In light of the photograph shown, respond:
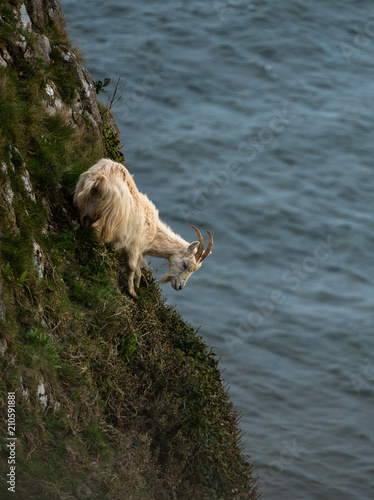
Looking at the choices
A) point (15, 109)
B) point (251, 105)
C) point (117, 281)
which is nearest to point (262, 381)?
point (117, 281)

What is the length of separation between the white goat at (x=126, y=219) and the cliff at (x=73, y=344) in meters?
0.33

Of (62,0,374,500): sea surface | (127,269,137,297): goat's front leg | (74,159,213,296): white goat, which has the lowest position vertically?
(62,0,374,500): sea surface

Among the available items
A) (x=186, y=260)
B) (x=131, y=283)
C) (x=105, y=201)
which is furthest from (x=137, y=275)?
(x=105, y=201)

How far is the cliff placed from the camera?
8.02m

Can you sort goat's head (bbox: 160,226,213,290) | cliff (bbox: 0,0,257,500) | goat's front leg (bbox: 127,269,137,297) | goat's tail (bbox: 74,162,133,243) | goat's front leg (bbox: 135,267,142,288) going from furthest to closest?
goat's head (bbox: 160,226,213,290) → goat's front leg (bbox: 135,267,142,288) → goat's front leg (bbox: 127,269,137,297) → goat's tail (bbox: 74,162,133,243) → cliff (bbox: 0,0,257,500)

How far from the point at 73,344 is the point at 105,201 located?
2255mm

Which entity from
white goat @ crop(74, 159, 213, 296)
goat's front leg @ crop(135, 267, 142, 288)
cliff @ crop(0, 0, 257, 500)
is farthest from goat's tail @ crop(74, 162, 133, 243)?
goat's front leg @ crop(135, 267, 142, 288)

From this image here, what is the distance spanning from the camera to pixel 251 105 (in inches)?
1844

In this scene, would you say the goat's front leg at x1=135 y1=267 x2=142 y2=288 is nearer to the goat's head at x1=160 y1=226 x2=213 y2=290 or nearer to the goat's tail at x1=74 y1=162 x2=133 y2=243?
the goat's head at x1=160 y1=226 x2=213 y2=290

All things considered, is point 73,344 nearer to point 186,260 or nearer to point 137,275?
point 137,275

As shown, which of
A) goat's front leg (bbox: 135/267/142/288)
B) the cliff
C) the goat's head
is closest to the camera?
the cliff

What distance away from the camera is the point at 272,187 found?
135 feet

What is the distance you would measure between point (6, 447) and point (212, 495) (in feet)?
16.6

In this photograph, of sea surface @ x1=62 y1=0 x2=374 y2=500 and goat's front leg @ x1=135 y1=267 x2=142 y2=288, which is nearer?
goat's front leg @ x1=135 y1=267 x2=142 y2=288
